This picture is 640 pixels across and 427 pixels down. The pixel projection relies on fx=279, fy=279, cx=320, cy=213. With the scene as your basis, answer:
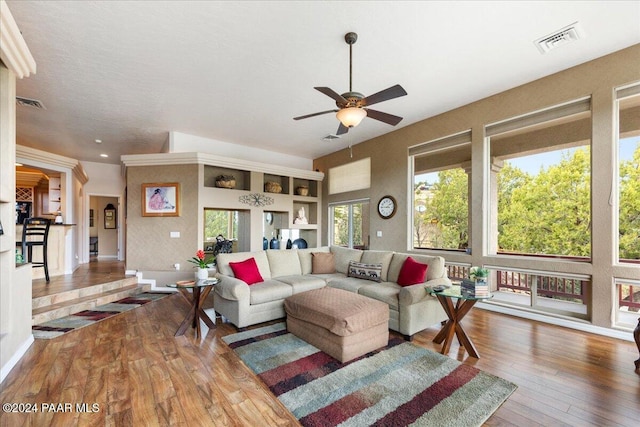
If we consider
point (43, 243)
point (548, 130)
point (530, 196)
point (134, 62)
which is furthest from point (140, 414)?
point (548, 130)

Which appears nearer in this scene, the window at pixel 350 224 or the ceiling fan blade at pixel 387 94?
the ceiling fan blade at pixel 387 94

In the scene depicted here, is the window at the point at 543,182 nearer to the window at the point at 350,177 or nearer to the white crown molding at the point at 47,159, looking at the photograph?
the window at the point at 350,177

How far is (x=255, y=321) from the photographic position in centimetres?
348

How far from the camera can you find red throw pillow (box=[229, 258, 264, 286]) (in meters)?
3.81

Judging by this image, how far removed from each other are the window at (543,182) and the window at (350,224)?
2.75 m

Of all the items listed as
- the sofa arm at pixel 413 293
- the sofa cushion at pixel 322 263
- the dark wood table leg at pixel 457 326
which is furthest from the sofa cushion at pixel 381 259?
the dark wood table leg at pixel 457 326

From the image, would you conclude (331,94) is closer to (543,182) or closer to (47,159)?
(543,182)

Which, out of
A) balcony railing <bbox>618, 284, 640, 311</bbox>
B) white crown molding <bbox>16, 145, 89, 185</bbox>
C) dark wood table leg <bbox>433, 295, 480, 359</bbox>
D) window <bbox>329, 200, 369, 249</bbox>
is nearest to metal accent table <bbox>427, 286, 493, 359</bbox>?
dark wood table leg <bbox>433, 295, 480, 359</bbox>

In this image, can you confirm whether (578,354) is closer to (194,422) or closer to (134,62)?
(194,422)

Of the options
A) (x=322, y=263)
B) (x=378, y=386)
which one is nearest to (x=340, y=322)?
(x=378, y=386)

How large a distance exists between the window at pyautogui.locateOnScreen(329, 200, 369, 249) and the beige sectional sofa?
2082 mm

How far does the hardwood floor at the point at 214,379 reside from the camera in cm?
188

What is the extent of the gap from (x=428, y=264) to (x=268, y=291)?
83.5 inches

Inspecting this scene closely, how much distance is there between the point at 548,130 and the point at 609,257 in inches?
73.1
